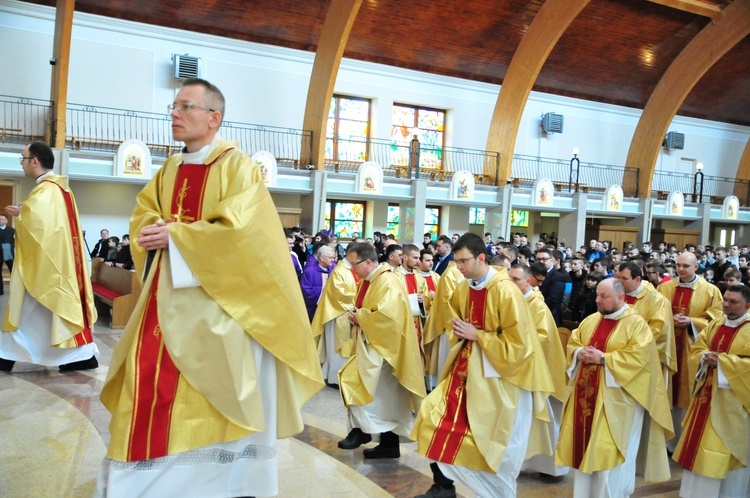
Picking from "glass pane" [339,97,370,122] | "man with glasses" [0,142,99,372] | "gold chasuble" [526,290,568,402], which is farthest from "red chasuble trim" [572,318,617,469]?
"glass pane" [339,97,370,122]

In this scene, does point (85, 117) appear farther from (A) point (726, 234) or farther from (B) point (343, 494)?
(A) point (726, 234)

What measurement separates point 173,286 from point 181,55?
16.1m

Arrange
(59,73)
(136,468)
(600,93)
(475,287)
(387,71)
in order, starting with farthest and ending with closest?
(600,93)
(387,71)
(59,73)
(475,287)
(136,468)

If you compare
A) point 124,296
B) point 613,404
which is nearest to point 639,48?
point 124,296

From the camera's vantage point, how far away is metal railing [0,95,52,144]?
639 inches

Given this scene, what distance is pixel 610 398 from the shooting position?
15.9 feet

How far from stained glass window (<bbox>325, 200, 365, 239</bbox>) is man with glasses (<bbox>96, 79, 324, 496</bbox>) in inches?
669

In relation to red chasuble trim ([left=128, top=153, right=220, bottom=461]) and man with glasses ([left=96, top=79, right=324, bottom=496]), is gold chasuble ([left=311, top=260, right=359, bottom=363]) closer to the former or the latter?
man with glasses ([left=96, top=79, right=324, bottom=496])

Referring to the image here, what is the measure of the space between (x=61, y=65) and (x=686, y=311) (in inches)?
534

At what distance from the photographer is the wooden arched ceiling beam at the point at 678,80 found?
835 inches

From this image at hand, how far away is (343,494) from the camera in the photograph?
14.3 feet

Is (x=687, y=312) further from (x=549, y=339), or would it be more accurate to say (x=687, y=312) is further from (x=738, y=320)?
(x=549, y=339)

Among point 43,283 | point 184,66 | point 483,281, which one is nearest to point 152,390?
point 483,281

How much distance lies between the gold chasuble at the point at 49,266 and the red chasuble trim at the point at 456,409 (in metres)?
3.44
